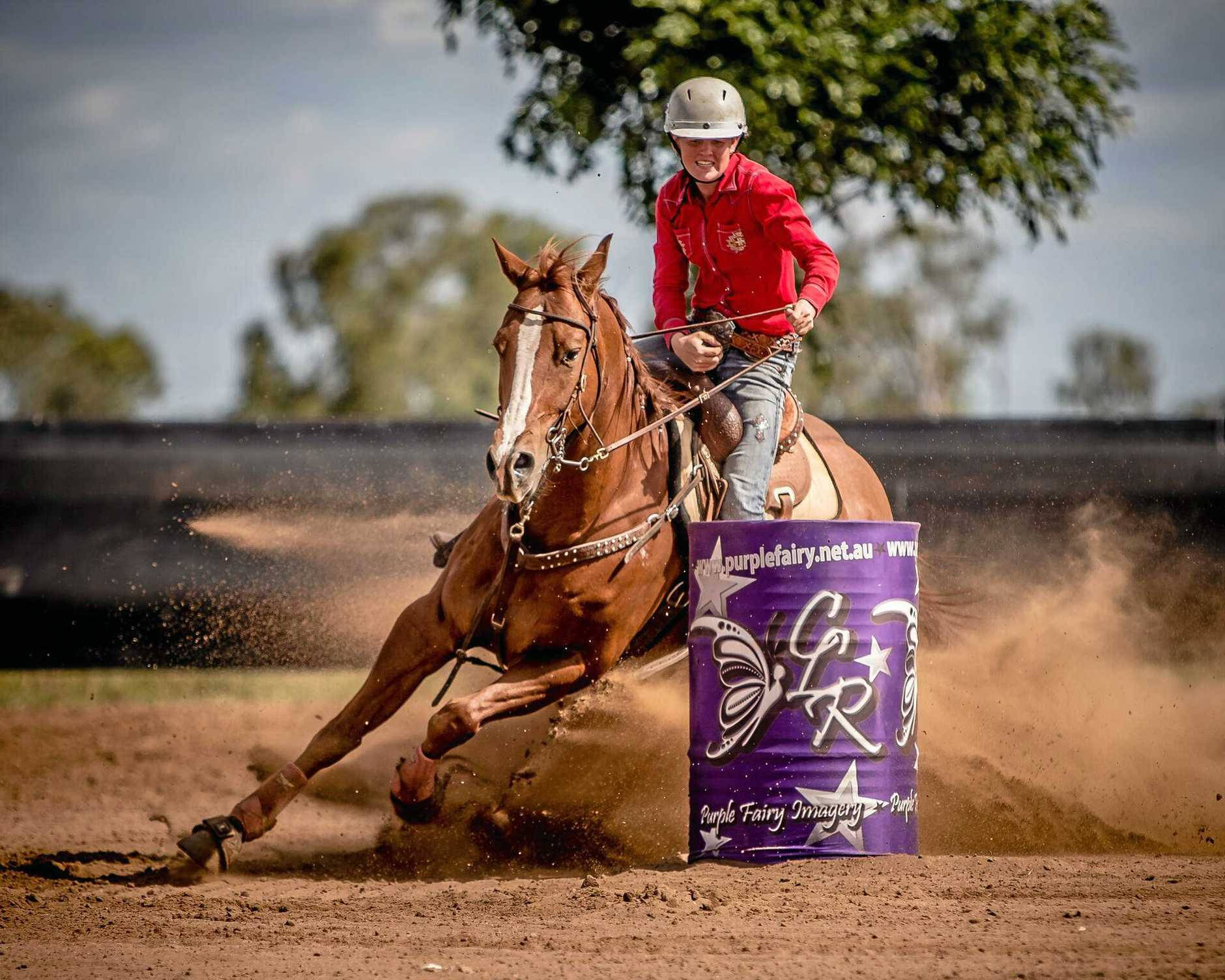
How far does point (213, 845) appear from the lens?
5820 mm

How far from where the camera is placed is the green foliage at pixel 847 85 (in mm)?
9164

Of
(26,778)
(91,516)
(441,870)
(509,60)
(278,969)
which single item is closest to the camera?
(278,969)

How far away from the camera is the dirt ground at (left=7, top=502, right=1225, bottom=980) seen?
4.34 m

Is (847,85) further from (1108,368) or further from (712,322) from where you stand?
(1108,368)

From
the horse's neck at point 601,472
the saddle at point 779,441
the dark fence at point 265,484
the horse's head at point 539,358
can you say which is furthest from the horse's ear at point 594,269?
the dark fence at point 265,484

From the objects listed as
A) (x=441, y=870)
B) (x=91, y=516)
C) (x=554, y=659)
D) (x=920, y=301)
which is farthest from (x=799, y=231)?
(x=920, y=301)

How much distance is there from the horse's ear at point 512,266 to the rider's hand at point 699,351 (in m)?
0.91

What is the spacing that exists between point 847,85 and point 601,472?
489cm

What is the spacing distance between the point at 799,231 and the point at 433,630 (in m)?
2.22

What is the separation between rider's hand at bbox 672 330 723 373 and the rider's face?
66 cm

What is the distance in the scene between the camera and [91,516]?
8734 mm

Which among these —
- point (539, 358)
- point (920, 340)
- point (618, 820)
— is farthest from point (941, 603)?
point (920, 340)

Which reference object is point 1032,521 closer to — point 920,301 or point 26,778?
point 26,778

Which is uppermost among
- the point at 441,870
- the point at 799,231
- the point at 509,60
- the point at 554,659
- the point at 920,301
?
the point at 920,301
